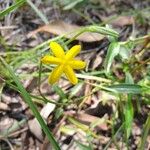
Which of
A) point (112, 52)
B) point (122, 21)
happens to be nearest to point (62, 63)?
point (112, 52)

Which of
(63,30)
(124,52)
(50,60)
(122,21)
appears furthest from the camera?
(122,21)

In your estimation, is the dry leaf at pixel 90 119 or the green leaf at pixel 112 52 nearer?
the green leaf at pixel 112 52

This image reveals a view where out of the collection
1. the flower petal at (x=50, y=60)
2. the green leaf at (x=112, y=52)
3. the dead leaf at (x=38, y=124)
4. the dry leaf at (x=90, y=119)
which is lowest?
the dry leaf at (x=90, y=119)

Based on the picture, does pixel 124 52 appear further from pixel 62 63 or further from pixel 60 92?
pixel 62 63

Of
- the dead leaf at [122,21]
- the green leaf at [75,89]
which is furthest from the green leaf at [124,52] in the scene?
the dead leaf at [122,21]

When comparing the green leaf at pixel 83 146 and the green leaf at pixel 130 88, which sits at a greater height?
the green leaf at pixel 130 88

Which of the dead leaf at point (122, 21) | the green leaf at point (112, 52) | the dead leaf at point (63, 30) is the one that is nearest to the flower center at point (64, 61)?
the green leaf at point (112, 52)

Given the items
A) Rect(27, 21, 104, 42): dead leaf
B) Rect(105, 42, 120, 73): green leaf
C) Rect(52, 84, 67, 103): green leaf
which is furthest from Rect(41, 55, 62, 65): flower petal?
Rect(27, 21, 104, 42): dead leaf

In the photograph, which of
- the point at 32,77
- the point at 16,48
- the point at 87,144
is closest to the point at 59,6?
the point at 16,48

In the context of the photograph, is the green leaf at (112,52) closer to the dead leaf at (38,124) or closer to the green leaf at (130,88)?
the green leaf at (130,88)

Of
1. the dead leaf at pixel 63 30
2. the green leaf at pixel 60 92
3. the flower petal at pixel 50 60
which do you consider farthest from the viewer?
the dead leaf at pixel 63 30

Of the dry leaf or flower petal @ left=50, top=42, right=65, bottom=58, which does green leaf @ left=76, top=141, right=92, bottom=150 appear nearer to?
the dry leaf

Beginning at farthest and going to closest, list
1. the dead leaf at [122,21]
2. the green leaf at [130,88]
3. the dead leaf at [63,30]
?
the dead leaf at [122,21], the dead leaf at [63,30], the green leaf at [130,88]
